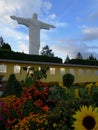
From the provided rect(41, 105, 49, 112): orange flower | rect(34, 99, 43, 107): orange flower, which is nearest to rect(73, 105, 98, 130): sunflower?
rect(41, 105, 49, 112): orange flower

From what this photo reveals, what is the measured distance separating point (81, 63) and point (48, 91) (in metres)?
36.4

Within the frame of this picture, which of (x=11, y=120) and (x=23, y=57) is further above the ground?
(x=23, y=57)

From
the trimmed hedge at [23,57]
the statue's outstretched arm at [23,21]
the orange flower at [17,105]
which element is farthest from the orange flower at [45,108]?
the statue's outstretched arm at [23,21]

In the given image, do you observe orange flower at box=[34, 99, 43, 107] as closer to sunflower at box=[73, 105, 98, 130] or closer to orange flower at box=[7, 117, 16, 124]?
orange flower at box=[7, 117, 16, 124]

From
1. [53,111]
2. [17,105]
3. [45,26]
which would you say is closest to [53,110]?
[53,111]

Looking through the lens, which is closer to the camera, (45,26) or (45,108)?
(45,108)

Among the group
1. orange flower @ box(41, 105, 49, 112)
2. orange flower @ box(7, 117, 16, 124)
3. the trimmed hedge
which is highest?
the trimmed hedge

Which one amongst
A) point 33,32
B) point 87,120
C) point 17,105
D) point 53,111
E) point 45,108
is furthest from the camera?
point 33,32

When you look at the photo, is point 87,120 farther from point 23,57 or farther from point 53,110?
point 23,57

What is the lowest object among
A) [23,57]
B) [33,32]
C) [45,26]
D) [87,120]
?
[87,120]

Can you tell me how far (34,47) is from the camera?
41719 mm

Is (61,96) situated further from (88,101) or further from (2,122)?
(88,101)

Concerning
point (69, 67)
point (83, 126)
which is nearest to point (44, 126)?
point (83, 126)

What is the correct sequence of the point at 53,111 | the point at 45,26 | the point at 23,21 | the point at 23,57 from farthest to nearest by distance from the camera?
the point at 45,26 → the point at 23,21 → the point at 23,57 → the point at 53,111
